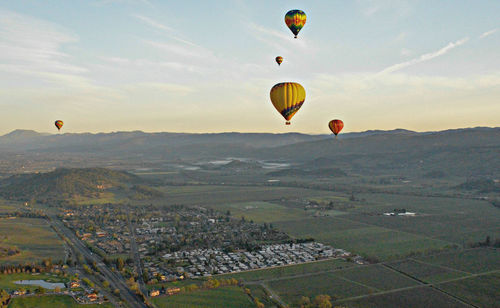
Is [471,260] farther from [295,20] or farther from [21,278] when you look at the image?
[21,278]

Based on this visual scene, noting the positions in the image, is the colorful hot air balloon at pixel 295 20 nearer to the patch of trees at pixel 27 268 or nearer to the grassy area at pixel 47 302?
the grassy area at pixel 47 302

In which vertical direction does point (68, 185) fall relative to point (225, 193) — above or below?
above

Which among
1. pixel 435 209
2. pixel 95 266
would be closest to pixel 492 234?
pixel 435 209

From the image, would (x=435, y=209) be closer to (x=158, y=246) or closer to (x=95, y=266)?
(x=158, y=246)

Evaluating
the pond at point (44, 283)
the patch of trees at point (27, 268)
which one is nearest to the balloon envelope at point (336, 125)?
the patch of trees at point (27, 268)

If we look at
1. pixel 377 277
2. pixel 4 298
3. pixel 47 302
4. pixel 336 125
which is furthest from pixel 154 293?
pixel 336 125

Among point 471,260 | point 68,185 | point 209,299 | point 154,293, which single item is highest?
point 68,185

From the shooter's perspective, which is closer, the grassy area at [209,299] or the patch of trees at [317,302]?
the patch of trees at [317,302]
